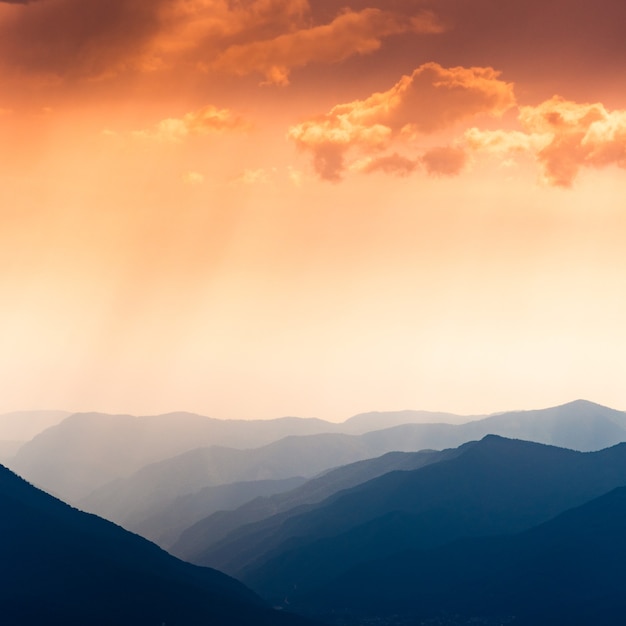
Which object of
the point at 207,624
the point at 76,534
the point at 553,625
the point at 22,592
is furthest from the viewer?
the point at 553,625

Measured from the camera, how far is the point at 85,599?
153 meters

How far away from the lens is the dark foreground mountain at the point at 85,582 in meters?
147

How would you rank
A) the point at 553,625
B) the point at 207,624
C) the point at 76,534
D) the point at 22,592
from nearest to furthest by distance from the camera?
the point at 22,592 → the point at 207,624 → the point at 76,534 → the point at 553,625

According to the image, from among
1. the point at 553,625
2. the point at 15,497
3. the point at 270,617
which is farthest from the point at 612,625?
the point at 15,497

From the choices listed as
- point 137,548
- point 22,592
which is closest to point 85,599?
point 22,592

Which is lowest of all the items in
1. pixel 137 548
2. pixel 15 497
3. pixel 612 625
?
pixel 612 625

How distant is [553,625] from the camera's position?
197 m

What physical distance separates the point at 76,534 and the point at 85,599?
31878 millimetres

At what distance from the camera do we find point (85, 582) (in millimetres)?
158750

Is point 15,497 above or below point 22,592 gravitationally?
above

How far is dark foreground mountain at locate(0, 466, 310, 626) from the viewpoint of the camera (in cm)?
14738

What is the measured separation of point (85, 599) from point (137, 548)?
46.3m

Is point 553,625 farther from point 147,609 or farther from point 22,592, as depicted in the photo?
point 22,592

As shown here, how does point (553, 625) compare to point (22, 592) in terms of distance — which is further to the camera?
point (553, 625)
